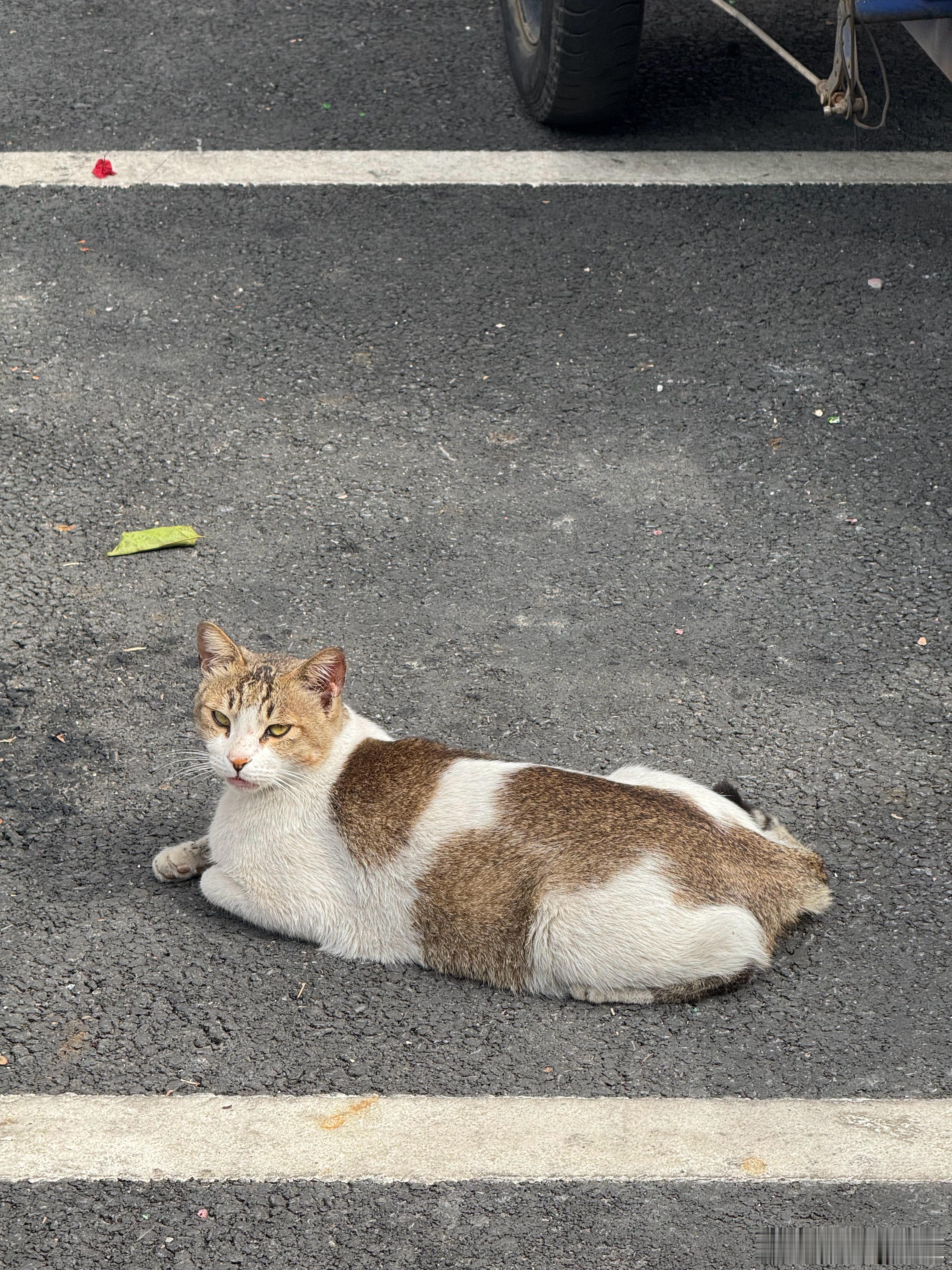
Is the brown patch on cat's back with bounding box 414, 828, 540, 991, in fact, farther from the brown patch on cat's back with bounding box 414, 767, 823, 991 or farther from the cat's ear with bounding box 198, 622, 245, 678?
the cat's ear with bounding box 198, 622, 245, 678

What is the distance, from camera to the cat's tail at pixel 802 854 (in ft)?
11.5

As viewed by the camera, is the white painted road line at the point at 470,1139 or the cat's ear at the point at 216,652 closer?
the white painted road line at the point at 470,1139

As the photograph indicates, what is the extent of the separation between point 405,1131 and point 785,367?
3.88m

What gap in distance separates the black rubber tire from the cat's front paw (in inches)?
194

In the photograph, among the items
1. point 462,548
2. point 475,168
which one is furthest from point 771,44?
point 462,548

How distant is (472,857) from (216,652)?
34.6 inches

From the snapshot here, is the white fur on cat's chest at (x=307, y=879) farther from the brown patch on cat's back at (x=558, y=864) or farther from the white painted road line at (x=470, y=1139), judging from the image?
the white painted road line at (x=470, y=1139)

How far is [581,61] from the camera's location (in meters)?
7.02

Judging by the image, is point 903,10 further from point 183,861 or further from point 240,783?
point 183,861

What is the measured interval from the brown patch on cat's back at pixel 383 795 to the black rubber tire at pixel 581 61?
15.5 feet

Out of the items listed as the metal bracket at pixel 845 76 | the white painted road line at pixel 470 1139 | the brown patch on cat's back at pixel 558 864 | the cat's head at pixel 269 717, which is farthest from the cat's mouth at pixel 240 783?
the metal bracket at pixel 845 76

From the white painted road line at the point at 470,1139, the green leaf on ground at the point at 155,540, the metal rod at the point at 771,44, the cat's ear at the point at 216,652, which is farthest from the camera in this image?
the metal rod at the point at 771,44

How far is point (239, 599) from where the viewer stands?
4.68 metres

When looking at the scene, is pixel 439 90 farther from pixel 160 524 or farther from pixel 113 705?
pixel 113 705
